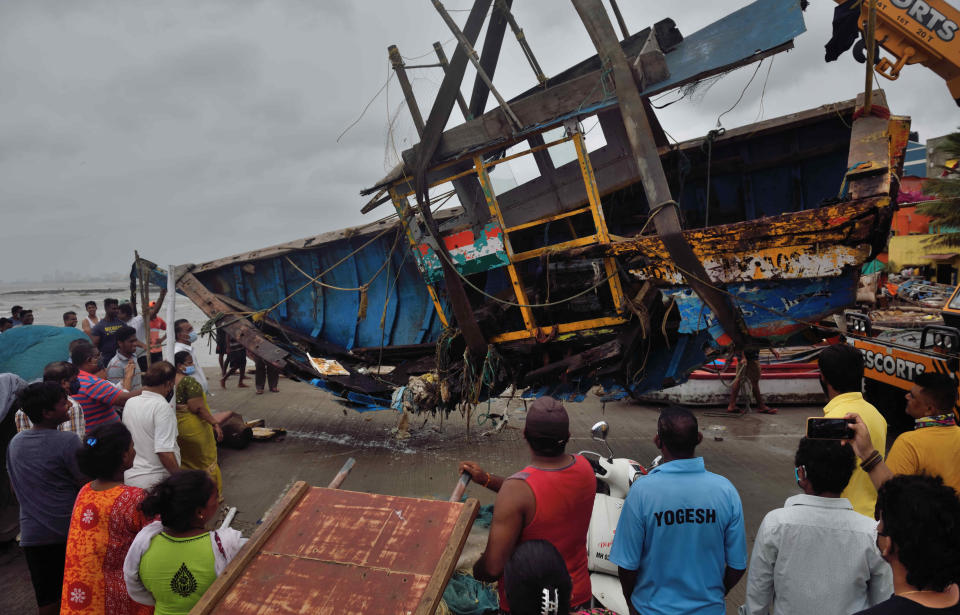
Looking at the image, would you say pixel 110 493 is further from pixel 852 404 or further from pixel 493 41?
pixel 493 41

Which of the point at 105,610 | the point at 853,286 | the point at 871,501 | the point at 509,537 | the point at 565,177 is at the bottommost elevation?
the point at 105,610

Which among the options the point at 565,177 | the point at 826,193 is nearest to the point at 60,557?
the point at 565,177

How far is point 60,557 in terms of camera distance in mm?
2775

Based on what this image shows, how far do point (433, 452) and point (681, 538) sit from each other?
479 centimetres

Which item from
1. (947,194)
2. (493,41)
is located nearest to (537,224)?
(493,41)

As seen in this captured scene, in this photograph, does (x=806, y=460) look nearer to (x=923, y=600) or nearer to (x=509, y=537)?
(x=923, y=600)

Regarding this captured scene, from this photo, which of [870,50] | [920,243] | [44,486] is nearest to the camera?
[44,486]

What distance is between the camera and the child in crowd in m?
2.70

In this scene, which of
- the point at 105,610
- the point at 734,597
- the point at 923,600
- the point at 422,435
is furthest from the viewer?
the point at 422,435

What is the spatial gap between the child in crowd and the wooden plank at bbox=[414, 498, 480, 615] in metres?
2.24

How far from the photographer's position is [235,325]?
7.02 m

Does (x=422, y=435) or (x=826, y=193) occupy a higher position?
(x=826, y=193)

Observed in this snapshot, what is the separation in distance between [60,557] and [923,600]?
3.67 meters

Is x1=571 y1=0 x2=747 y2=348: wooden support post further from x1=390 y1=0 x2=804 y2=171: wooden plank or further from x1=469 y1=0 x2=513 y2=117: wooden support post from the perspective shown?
x1=469 y1=0 x2=513 y2=117: wooden support post
